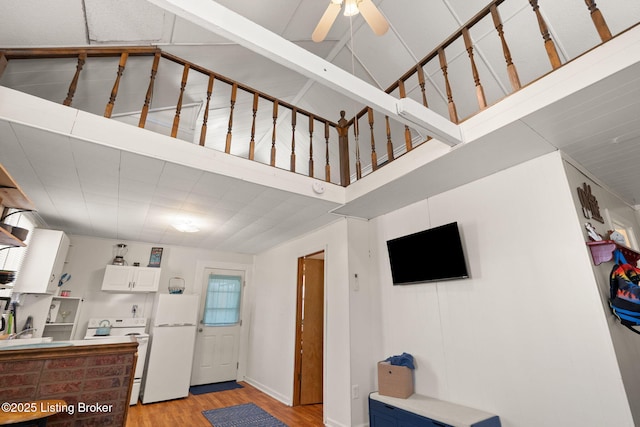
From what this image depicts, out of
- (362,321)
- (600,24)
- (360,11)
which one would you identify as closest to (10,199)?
(360,11)

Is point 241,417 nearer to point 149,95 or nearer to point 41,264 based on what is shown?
point 41,264

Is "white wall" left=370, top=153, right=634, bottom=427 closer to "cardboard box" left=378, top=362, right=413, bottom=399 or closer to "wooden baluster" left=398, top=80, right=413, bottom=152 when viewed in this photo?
"cardboard box" left=378, top=362, right=413, bottom=399

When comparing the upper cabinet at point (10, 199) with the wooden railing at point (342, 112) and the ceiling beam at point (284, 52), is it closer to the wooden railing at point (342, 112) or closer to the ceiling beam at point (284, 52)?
the wooden railing at point (342, 112)

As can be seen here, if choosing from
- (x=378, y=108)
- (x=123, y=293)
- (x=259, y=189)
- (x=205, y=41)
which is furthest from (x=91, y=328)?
(x=378, y=108)

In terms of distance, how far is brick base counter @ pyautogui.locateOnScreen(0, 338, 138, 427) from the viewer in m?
2.12

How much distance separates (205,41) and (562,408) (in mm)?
4583

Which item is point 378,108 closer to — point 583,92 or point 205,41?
point 583,92

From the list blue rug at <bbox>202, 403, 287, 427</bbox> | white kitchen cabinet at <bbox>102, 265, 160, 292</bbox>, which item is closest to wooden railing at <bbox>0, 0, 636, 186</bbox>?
white kitchen cabinet at <bbox>102, 265, 160, 292</bbox>

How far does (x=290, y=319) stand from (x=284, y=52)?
4096mm

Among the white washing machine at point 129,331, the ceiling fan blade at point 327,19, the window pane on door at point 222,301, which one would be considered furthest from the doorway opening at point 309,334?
the ceiling fan blade at point 327,19

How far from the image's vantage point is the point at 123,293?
516cm

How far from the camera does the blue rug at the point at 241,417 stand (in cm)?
360

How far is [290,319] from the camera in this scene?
4641 mm

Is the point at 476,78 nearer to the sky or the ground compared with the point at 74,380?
nearer to the sky
